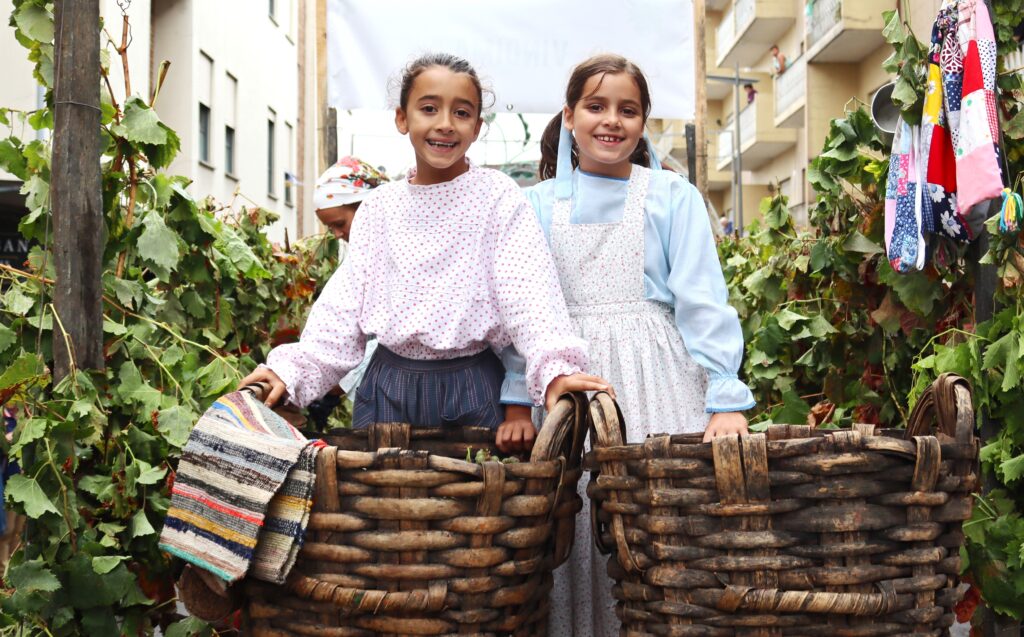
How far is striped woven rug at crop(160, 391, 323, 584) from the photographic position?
1606 millimetres

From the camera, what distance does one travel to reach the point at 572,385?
184cm

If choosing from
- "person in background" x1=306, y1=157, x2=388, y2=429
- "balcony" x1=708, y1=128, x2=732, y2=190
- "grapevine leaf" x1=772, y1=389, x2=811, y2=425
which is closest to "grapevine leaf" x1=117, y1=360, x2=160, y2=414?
"person in background" x1=306, y1=157, x2=388, y2=429

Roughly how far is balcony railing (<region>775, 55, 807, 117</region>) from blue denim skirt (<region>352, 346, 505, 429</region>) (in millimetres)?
22264

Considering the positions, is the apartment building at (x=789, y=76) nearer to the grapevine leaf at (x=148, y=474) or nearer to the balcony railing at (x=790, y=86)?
the balcony railing at (x=790, y=86)

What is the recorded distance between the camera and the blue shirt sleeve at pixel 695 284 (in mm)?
2119

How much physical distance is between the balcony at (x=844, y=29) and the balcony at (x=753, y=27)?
2.89 meters

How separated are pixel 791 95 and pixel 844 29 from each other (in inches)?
181

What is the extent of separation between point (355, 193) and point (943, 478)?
116 inches

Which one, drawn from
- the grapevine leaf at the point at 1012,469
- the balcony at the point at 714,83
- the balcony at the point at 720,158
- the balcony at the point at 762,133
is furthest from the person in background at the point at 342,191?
the balcony at the point at 714,83

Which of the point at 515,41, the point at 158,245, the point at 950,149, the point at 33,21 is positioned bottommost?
the point at 158,245

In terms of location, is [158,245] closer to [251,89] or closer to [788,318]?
[788,318]

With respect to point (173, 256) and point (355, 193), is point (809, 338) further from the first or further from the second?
point (173, 256)

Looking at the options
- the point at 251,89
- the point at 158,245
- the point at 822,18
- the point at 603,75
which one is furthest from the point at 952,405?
the point at 822,18

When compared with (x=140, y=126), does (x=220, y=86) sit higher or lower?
higher
